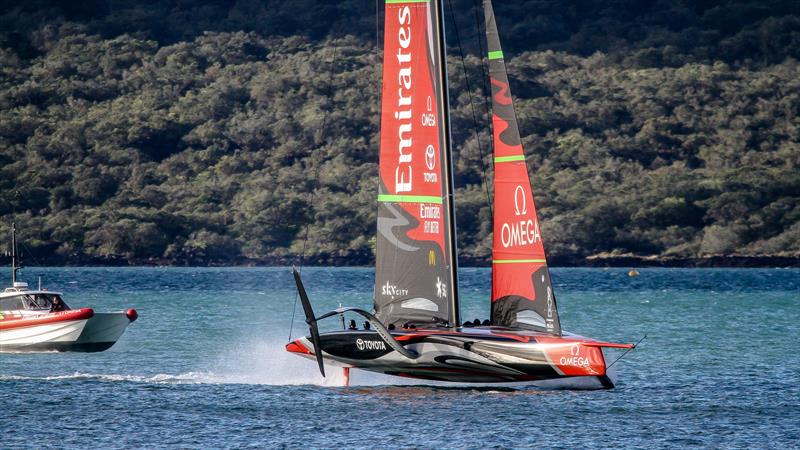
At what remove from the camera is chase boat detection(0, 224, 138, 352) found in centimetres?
4878

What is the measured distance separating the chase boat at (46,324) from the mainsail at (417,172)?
15185 millimetres

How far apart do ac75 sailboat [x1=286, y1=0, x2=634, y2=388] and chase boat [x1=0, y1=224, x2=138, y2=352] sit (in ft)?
45.6

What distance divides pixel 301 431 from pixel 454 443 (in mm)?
3667

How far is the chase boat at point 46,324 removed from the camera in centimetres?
4878

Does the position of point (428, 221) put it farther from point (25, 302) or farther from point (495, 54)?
point (25, 302)

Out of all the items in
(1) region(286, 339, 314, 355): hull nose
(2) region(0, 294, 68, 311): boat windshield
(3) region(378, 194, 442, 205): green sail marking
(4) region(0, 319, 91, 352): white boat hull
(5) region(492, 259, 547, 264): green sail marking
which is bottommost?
(4) region(0, 319, 91, 352): white boat hull

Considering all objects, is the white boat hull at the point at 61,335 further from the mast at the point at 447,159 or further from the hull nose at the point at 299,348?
the mast at the point at 447,159

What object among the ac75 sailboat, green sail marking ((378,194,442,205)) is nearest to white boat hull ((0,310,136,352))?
the ac75 sailboat

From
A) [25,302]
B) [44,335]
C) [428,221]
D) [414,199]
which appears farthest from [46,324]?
[428,221]

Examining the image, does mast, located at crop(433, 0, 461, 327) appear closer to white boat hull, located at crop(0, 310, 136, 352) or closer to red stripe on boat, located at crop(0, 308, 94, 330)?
red stripe on boat, located at crop(0, 308, 94, 330)

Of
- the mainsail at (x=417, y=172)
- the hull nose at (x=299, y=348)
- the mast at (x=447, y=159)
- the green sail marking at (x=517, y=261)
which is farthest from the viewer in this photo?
the green sail marking at (x=517, y=261)

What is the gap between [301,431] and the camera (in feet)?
107

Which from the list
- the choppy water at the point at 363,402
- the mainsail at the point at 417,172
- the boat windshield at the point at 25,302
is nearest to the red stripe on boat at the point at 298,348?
the choppy water at the point at 363,402

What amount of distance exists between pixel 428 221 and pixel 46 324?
677 inches
